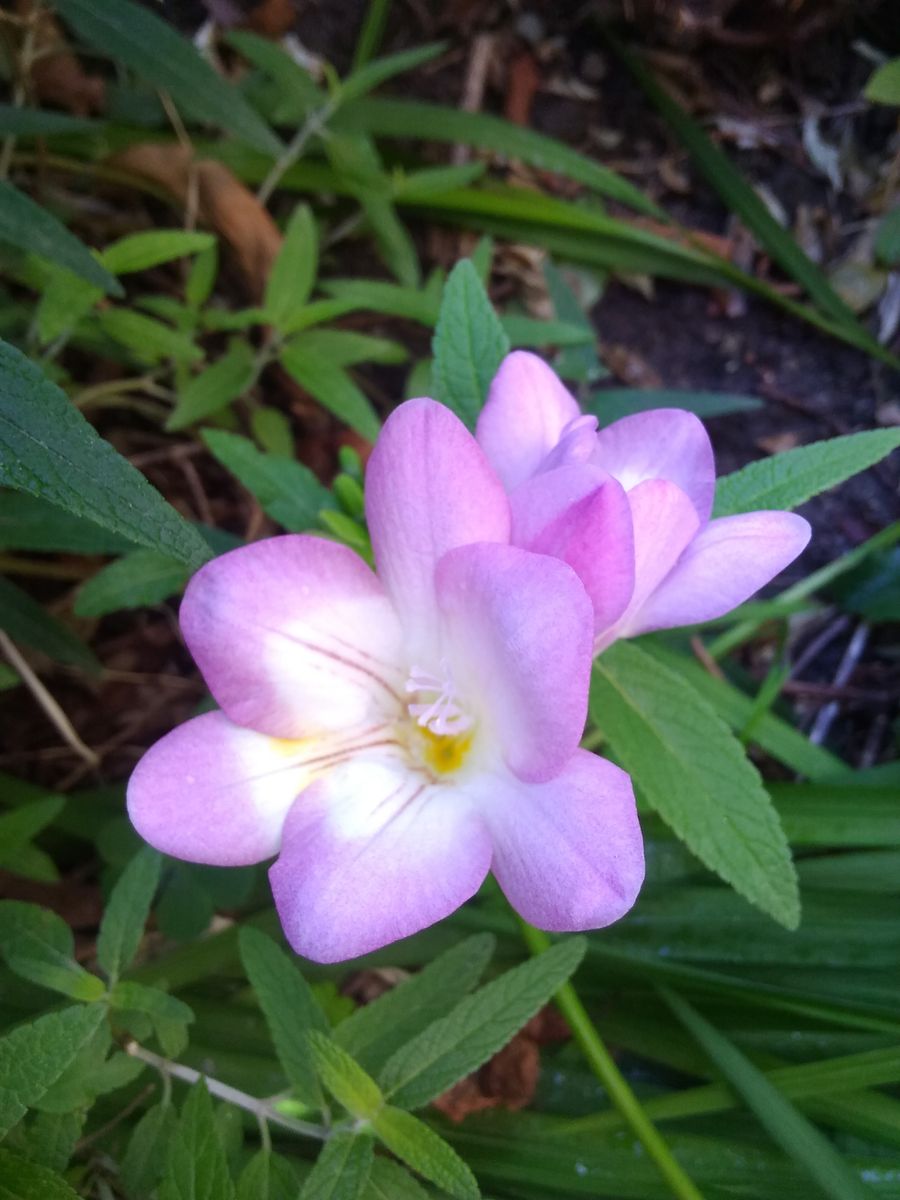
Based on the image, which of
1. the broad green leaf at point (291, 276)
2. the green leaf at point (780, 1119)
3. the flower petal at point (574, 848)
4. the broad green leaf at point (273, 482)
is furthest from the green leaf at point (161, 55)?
the green leaf at point (780, 1119)

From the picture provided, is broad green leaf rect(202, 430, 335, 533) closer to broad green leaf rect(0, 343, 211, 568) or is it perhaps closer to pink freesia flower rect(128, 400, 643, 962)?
pink freesia flower rect(128, 400, 643, 962)

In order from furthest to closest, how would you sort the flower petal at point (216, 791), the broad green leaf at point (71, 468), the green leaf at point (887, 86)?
the green leaf at point (887, 86) < the flower petal at point (216, 791) < the broad green leaf at point (71, 468)

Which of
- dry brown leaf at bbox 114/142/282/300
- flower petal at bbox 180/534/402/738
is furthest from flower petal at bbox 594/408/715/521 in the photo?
dry brown leaf at bbox 114/142/282/300

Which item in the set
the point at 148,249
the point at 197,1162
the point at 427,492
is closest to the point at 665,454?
the point at 427,492

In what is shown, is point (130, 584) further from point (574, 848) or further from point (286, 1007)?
point (574, 848)

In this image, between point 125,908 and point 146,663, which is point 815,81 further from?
point 125,908

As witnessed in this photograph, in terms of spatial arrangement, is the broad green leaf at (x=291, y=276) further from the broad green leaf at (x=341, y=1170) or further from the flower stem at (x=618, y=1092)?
the broad green leaf at (x=341, y=1170)
